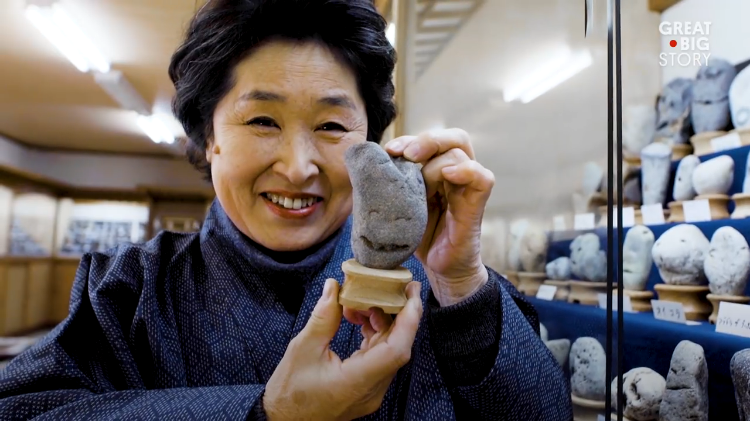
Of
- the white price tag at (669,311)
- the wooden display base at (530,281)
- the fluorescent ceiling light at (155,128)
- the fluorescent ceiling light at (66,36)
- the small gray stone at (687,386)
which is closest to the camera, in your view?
the small gray stone at (687,386)

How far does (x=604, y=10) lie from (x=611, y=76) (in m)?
0.16

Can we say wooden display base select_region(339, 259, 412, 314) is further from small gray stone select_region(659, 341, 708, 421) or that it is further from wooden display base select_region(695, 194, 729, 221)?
wooden display base select_region(695, 194, 729, 221)

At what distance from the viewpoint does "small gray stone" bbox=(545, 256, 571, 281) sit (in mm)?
1330

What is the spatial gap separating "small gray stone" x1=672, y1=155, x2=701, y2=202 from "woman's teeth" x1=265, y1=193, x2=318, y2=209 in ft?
3.13

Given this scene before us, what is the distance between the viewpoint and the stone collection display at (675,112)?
118cm

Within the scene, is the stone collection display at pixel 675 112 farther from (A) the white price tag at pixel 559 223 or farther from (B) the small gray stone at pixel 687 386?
(B) the small gray stone at pixel 687 386

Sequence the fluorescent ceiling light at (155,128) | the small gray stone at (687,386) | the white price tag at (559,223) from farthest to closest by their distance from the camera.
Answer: the fluorescent ceiling light at (155,128) → the white price tag at (559,223) → the small gray stone at (687,386)

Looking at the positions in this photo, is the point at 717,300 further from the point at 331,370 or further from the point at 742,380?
the point at 331,370

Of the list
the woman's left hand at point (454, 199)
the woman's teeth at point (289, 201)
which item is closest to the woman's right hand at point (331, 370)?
the woman's left hand at point (454, 199)

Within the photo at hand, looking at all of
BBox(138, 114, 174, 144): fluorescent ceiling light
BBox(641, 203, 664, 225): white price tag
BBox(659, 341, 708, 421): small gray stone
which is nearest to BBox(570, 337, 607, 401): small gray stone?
BBox(659, 341, 708, 421): small gray stone

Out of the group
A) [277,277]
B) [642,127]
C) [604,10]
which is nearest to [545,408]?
[277,277]

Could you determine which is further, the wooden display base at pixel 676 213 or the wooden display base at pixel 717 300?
the wooden display base at pixel 676 213

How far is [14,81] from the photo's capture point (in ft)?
15.3

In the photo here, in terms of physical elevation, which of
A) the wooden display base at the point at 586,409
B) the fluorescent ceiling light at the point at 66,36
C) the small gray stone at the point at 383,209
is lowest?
the wooden display base at the point at 586,409
